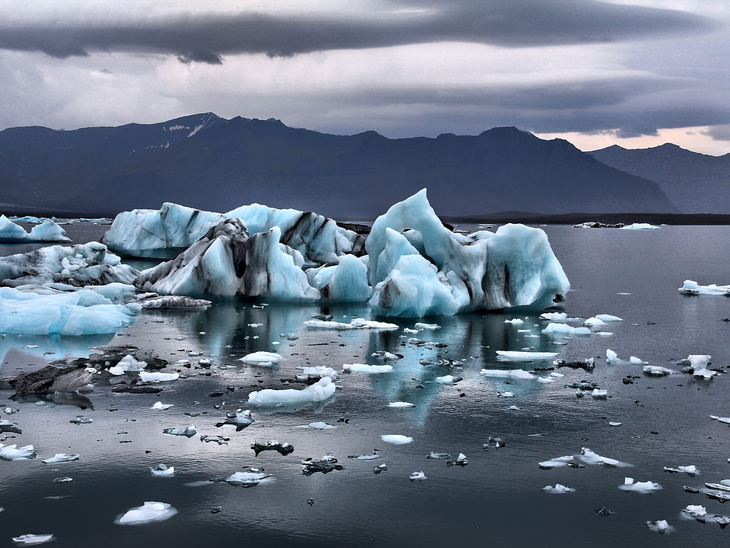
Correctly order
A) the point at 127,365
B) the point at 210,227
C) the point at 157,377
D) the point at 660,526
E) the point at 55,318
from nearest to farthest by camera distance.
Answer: the point at 660,526 → the point at 157,377 → the point at 127,365 → the point at 55,318 → the point at 210,227

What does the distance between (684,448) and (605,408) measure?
169 centimetres

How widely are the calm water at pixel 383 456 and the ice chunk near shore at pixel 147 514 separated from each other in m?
0.11

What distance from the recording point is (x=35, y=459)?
784cm

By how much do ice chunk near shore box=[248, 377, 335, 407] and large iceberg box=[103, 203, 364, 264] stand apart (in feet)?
58.3

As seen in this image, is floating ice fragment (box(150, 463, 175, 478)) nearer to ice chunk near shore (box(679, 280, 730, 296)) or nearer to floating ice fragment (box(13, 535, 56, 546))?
floating ice fragment (box(13, 535, 56, 546))

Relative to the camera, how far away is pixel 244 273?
2227 cm

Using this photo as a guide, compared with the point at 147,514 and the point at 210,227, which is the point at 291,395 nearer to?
the point at 147,514

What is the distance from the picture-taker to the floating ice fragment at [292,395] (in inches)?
394

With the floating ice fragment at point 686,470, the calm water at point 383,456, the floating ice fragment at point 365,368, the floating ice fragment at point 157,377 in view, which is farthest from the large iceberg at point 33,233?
the floating ice fragment at point 686,470

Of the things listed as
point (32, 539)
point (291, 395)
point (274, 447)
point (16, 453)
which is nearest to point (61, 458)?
point (16, 453)

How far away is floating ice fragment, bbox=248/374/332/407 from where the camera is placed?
10008 millimetres

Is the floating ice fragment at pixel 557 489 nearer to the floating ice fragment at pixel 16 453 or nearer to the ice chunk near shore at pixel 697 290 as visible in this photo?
the floating ice fragment at pixel 16 453

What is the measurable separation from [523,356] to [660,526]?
703 centimetres

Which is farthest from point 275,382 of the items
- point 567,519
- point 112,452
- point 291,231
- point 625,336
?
point 291,231
